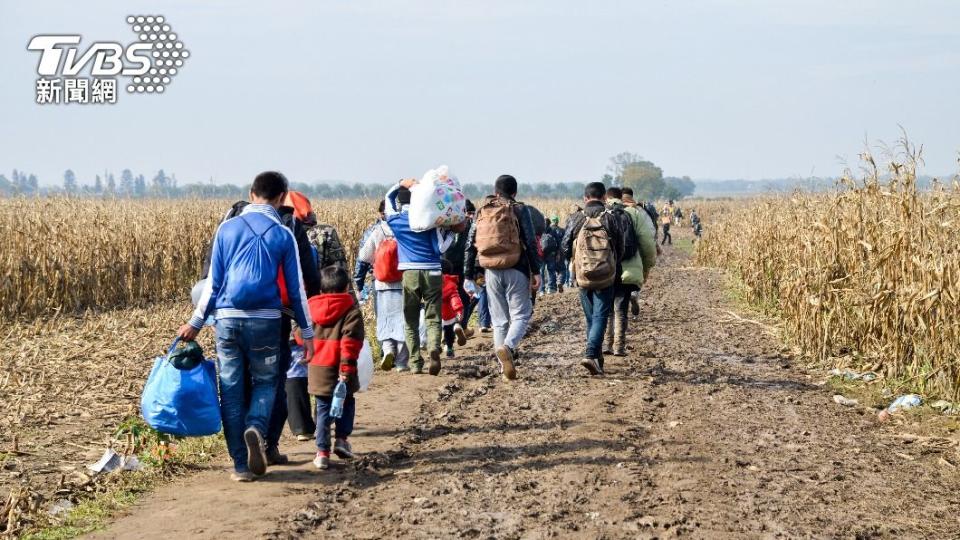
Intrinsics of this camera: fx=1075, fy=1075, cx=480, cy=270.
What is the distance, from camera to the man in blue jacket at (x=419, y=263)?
1112cm

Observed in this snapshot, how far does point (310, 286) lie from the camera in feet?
24.5

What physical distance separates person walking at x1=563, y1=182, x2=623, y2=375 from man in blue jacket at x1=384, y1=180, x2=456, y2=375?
1.47 meters

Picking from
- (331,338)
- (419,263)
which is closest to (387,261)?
(419,263)

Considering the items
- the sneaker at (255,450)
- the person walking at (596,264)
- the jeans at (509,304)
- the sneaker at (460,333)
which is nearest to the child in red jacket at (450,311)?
the sneaker at (460,333)

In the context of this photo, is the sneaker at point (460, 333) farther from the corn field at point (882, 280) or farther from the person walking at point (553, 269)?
the person walking at point (553, 269)

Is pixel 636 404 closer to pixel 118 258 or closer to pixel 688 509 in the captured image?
pixel 688 509

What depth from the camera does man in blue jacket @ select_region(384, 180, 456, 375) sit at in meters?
11.1

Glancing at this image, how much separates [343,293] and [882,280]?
6312 millimetres

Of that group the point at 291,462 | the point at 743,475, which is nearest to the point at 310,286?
the point at 291,462

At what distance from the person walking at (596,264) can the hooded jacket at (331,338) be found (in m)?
4.11

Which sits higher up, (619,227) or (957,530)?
(619,227)

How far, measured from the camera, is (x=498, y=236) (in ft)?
35.5

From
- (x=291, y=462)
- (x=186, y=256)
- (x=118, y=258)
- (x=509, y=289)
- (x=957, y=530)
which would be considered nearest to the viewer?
(x=957, y=530)

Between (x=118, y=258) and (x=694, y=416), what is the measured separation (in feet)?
42.9
